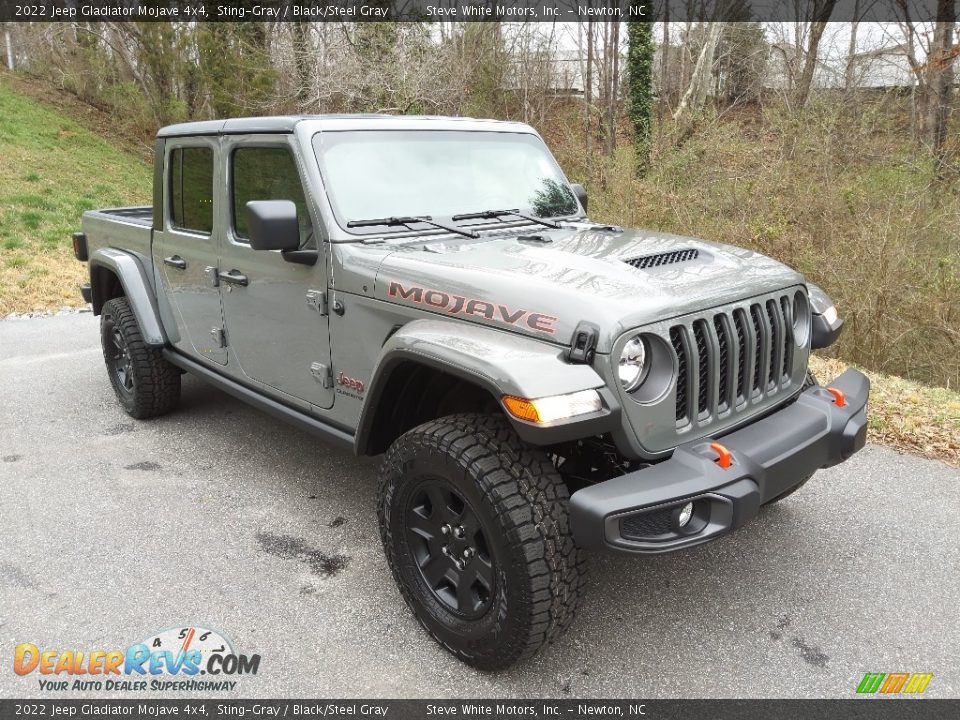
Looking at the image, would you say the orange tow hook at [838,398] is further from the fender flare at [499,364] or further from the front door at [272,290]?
the front door at [272,290]

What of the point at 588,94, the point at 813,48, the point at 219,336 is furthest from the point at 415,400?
the point at 588,94

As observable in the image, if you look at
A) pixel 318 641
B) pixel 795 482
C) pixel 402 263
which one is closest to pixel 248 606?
pixel 318 641

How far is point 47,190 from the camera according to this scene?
49.3 feet

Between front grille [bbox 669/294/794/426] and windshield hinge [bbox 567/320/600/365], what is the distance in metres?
0.29

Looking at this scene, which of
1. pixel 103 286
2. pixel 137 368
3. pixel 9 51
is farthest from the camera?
pixel 9 51

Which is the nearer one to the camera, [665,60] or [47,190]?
[47,190]

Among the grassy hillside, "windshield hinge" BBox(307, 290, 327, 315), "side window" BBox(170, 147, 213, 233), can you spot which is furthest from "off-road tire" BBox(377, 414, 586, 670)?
the grassy hillside

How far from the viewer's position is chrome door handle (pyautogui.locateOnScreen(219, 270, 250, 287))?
368 cm

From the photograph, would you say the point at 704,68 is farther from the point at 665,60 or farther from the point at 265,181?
the point at 265,181

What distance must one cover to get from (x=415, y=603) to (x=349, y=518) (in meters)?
1.04

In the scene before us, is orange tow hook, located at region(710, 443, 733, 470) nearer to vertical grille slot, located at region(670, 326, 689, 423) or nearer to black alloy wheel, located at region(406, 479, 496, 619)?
vertical grille slot, located at region(670, 326, 689, 423)

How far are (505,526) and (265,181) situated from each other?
2.16 metres

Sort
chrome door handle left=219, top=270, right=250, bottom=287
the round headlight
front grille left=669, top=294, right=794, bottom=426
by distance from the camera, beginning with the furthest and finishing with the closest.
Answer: chrome door handle left=219, top=270, right=250, bottom=287 → front grille left=669, top=294, right=794, bottom=426 → the round headlight

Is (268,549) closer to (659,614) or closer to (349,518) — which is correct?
(349,518)
